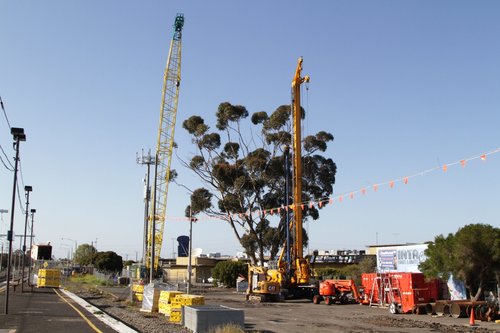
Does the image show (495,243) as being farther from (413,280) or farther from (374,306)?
(374,306)

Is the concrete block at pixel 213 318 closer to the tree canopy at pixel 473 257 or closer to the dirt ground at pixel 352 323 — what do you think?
the dirt ground at pixel 352 323

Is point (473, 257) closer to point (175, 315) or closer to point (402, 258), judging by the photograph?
point (402, 258)

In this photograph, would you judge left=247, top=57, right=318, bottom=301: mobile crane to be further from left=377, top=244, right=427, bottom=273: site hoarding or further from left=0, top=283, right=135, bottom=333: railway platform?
left=0, top=283, right=135, bottom=333: railway platform

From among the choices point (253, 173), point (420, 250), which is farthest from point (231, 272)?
point (420, 250)

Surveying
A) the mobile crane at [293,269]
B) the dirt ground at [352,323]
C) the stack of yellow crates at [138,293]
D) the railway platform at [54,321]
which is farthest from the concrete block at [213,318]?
the mobile crane at [293,269]

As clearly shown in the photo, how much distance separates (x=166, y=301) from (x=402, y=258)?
21719mm

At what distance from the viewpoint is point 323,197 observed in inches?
2378

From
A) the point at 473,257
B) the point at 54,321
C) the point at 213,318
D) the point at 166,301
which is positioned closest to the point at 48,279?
the point at 166,301

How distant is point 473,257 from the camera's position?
2892cm

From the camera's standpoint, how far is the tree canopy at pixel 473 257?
2877cm

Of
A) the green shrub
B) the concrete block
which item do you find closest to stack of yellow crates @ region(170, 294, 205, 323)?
the concrete block

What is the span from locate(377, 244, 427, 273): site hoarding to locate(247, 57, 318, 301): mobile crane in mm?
5905

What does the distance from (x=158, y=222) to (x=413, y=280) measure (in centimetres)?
5175

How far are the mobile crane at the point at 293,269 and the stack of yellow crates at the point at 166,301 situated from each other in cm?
1470
